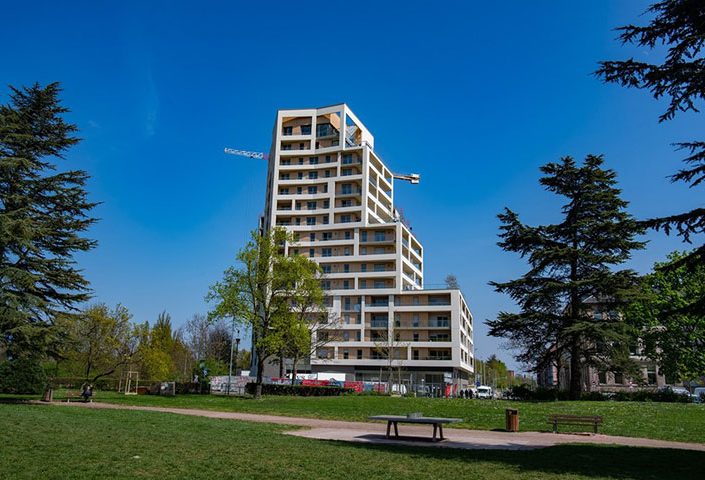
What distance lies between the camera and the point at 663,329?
48.0 meters

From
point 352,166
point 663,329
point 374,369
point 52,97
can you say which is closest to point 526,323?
point 663,329

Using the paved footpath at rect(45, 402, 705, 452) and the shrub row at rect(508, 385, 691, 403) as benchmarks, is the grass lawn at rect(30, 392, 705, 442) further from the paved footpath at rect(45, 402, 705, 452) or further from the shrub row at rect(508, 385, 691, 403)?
the shrub row at rect(508, 385, 691, 403)

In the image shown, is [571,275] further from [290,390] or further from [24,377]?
[24,377]

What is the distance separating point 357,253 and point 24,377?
52.6 m

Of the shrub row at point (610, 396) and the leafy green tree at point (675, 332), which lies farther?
the leafy green tree at point (675, 332)

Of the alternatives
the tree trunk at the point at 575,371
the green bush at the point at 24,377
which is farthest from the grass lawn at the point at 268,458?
the tree trunk at the point at 575,371

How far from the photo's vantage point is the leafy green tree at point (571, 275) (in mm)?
37344

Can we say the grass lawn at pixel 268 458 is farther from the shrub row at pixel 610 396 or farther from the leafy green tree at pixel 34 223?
the shrub row at pixel 610 396

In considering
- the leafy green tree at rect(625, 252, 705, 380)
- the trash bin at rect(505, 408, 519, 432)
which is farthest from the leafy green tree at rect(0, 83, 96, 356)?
the leafy green tree at rect(625, 252, 705, 380)

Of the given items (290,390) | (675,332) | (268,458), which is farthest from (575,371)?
(268,458)

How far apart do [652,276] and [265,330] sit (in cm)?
2938

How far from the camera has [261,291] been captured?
41.1 meters

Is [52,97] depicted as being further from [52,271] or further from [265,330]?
[265,330]

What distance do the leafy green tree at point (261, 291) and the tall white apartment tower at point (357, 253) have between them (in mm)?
29927
